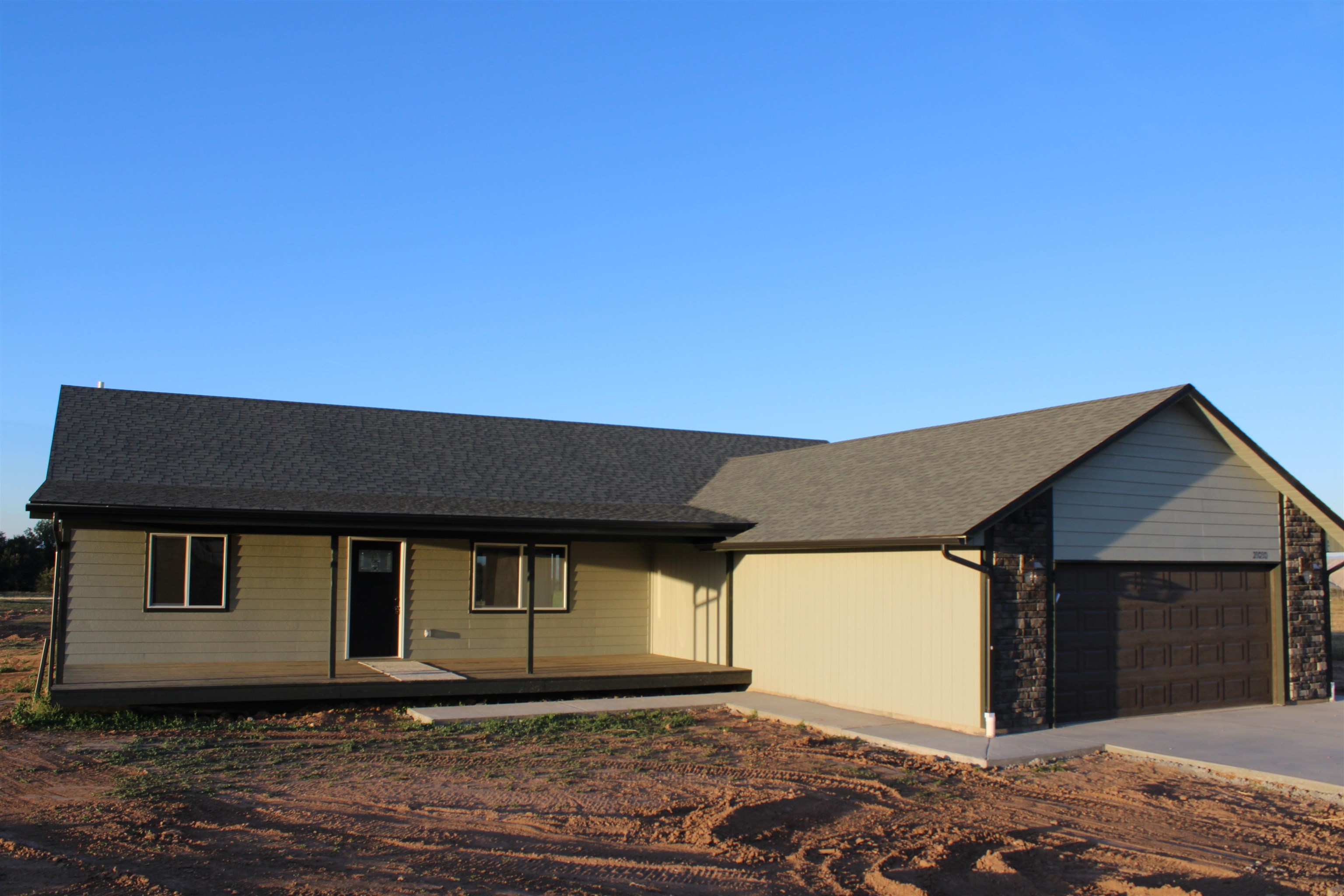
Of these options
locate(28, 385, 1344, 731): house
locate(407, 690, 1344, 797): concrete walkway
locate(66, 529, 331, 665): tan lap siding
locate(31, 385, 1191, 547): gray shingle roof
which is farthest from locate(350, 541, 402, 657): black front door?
locate(407, 690, 1344, 797): concrete walkway

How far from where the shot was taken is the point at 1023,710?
11914 millimetres

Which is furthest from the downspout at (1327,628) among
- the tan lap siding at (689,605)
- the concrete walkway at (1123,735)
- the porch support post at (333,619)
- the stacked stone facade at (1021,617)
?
the porch support post at (333,619)

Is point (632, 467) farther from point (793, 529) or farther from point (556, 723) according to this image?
point (556, 723)

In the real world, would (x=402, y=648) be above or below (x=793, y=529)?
below

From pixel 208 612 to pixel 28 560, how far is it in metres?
34.9

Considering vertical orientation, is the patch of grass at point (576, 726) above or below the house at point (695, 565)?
below

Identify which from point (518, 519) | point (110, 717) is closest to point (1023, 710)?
point (518, 519)

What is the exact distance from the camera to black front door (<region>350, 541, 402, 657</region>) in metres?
16.1

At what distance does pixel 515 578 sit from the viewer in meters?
17.4

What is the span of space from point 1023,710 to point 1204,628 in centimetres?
368

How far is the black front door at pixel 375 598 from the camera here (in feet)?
53.0

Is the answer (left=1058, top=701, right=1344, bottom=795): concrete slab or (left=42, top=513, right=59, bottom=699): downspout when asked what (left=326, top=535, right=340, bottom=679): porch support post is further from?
(left=1058, top=701, right=1344, bottom=795): concrete slab

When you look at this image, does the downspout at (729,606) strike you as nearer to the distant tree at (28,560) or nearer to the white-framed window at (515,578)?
the white-framed window at (515,578)

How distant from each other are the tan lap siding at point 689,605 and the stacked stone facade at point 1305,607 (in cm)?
792
